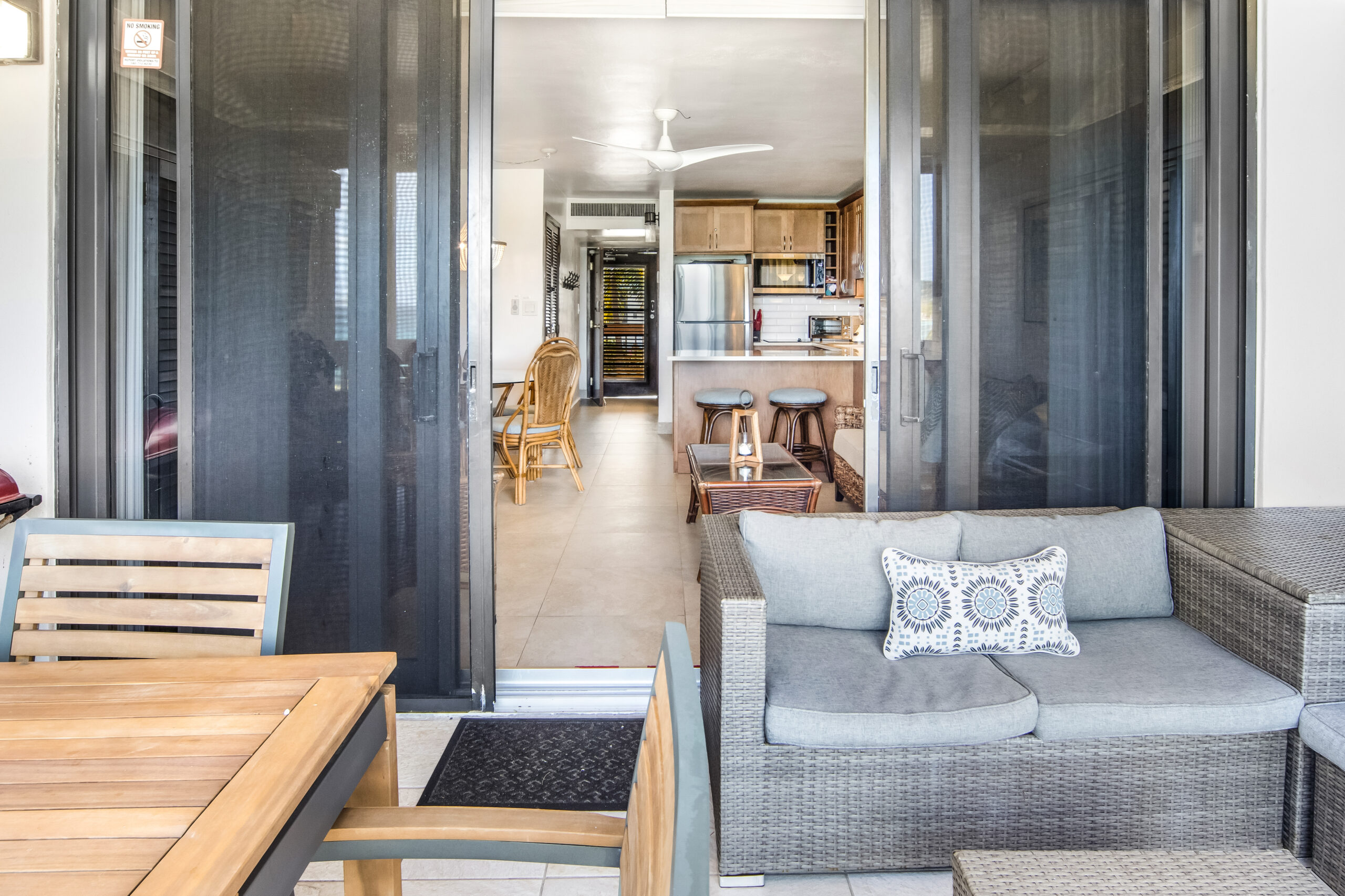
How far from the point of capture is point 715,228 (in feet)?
32.2

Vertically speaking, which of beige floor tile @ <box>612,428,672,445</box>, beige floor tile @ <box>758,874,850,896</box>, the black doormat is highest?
beige floor tile @ <box>612,428,672,445</box>

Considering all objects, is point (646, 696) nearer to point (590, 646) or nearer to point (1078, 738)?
point (590, 646)

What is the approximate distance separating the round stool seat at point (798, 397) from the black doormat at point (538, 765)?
4.31 meters

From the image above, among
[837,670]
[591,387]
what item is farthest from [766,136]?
[591,387]

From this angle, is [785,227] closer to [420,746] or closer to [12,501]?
[420,746]

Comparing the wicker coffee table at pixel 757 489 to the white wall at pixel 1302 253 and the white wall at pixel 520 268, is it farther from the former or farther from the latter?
the white wall at pixel 520 268

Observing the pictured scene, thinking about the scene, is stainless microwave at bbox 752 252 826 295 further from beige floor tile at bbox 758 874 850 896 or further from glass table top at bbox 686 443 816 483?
beige floor tile at bbox 758 874 850 896

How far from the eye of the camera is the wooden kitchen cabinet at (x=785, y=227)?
10.0 metres

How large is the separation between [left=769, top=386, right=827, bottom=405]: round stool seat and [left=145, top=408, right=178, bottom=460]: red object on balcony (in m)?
4.68

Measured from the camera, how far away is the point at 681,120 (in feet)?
21.5

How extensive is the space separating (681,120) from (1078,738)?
5599 millimetres

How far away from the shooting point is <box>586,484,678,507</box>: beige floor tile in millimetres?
5734

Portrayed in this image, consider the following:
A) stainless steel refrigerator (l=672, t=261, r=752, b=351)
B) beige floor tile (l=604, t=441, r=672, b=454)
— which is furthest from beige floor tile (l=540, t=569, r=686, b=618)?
stainless steel refrigerator (l=672, t=261, r=752, b=351)

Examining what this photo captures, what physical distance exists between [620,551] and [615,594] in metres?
0.73
